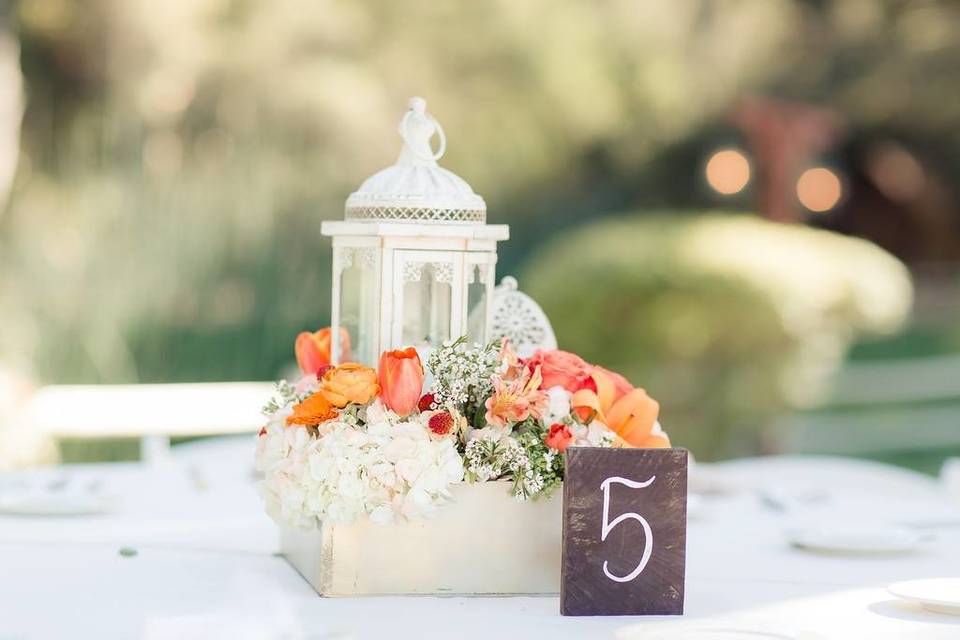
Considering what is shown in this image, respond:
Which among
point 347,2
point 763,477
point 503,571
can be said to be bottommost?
point 763,477

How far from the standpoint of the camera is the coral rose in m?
1.57

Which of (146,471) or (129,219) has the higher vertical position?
(129,219)

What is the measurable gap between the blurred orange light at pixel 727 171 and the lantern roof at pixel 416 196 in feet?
23.1

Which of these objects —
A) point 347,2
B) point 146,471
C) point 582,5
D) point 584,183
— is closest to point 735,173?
point 584,183

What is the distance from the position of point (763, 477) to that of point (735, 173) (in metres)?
5.83

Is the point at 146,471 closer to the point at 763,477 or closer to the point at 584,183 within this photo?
the point at 763,477

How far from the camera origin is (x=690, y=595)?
1670 millimetres

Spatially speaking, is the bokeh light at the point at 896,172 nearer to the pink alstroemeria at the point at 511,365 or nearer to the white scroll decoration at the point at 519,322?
the white scroll decoration at the point at 519,322

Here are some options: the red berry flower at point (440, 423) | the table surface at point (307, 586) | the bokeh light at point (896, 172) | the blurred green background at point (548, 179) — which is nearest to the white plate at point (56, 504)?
the table surface at point (307, 586)

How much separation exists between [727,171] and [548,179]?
1318 millimetres

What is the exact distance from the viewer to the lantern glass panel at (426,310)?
1.81 meters

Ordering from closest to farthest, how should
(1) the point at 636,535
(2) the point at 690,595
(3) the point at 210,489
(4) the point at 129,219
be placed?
(1) the point at 636,535 → (2) the point at 690,595 → (3) the point at 210,489 → (4) the point at 129,219

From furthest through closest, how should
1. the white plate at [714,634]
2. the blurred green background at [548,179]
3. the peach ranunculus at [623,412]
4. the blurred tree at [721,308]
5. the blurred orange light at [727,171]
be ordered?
the blurred orange light at [727,171] < the blurred tree at [721,308] < the blurred green background at [548,179] < the peach ranunculus at [623,412] < the white plate at [714,634]

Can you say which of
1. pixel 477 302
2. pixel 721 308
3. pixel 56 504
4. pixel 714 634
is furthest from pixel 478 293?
pixel 721 308
